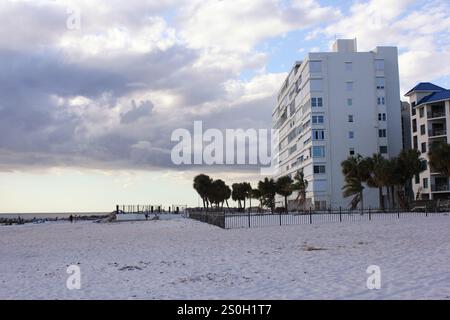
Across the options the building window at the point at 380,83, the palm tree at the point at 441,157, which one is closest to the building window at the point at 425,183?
the building window at the point at 380,83

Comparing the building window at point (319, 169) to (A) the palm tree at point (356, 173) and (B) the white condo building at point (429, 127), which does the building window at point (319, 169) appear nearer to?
(A) the palm tree at point (356, 173)

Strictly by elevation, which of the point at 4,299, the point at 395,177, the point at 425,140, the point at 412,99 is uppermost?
the point at 412,99

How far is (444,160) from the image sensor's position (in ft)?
184

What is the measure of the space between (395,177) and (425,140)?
2016 centimetres

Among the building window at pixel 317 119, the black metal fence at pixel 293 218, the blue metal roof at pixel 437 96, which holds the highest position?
the blue metal roof at pixel 437 96

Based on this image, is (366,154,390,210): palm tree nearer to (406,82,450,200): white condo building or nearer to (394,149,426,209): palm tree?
(394,149,426,209): palm tree

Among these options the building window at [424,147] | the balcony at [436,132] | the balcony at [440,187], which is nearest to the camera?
the balcony at [440,187]

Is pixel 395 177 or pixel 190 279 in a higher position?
pixel 395 177

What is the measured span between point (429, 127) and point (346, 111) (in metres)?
15.5

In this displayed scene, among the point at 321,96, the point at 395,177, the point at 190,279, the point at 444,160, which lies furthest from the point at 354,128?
the point at 190,279

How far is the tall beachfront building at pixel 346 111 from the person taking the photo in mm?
91688
